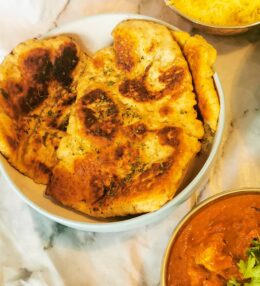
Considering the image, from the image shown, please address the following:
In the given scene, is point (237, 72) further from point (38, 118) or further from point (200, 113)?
point (38, 118)

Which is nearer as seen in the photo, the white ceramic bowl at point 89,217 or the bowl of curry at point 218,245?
the bowl of curry at point 218,245

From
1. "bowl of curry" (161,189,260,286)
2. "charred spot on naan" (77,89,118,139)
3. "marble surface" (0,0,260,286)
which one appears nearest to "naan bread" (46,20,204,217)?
Result: "charred spot on naan" (77,89,118,139)

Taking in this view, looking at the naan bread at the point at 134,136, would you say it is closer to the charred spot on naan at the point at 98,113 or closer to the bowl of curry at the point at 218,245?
the charred spot on naan at the point at 98,113

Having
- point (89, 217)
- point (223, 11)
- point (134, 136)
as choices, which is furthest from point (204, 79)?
point (89, 217)

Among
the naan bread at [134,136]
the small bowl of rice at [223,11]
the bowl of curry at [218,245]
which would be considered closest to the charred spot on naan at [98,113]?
the naan bread at [134,136]

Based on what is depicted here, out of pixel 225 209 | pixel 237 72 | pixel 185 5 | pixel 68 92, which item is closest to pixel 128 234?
pixel 225 209

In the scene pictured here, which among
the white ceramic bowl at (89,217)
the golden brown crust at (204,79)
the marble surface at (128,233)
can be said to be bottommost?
the marble surface at (128,233)
